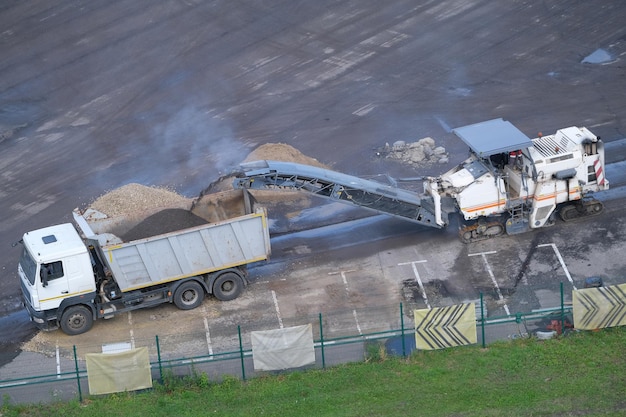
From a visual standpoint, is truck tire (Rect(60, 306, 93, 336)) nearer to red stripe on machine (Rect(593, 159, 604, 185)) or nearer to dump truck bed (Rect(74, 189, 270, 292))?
dump truck bed (Rect(74, 189, 270, 292))

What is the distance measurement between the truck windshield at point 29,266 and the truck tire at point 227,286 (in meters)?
5.40

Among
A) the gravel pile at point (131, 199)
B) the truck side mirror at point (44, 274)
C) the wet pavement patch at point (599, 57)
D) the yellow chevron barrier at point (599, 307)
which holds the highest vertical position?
Answer: the wet pavement patch at point (599, 57)

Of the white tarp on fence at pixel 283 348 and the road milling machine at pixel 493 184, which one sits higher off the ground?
the road milling machine at pixel 493 184

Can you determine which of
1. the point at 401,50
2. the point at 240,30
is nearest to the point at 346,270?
the point at 401,50

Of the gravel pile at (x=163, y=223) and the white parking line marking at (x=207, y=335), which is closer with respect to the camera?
the white parking line marking at (x=207, y=335)

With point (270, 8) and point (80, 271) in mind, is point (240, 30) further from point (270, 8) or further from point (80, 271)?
point (80, 271)

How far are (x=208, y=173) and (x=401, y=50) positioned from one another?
12326 millimetres

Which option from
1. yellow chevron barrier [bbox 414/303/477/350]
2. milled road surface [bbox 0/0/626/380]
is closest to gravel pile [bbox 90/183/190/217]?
milled road surface [bbox 0/0/626/380]

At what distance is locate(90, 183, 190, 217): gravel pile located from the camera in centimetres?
3550

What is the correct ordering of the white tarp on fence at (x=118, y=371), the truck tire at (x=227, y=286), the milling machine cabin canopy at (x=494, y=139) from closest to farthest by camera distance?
the white tarp on fence at (x=118, y=371) → the truck tire at (x=227, y=286) → the milling machine cabin canopy at (x=494, y=139)

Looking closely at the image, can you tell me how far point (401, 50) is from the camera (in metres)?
46.6

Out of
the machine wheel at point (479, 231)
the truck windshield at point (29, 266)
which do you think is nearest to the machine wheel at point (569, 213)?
the machine wheel at point (479, 231)

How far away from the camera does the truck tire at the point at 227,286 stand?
3131cm

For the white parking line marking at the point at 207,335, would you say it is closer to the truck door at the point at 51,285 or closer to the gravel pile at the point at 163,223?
the gravel pile at the point at 163,223
